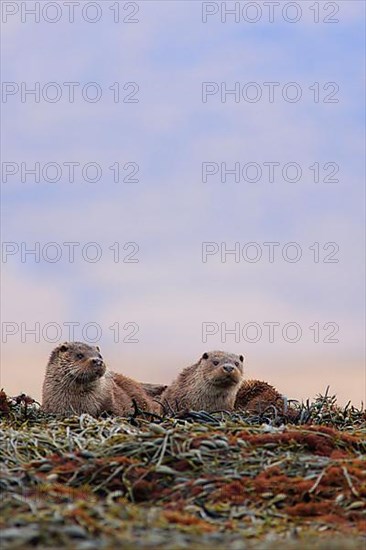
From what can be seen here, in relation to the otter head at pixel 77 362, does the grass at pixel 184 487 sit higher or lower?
lower

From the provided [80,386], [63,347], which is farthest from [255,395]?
[63,347]

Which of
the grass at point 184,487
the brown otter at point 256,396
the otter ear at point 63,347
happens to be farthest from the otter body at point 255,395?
the grass at point 184,487

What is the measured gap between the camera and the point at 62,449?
34.1ft

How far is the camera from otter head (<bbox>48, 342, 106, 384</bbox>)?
16266 millimetres

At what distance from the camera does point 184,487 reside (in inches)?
363

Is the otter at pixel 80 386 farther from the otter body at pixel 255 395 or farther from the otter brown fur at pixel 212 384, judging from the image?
the otter body at pixel 255 395

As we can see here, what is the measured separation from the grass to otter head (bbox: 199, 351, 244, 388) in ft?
19.1

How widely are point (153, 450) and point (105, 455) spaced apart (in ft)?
1.52

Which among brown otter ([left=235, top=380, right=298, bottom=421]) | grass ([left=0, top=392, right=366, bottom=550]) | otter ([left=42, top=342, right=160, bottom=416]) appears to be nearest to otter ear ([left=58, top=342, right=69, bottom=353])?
otter ([left=42, top=342, right=160, bottom=416])

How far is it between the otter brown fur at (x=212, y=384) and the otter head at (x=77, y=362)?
67.1 inches

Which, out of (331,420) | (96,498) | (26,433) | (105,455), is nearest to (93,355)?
(331,420)

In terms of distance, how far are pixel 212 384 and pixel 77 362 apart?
2.48 metres

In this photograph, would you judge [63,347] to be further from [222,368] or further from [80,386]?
[222,368]

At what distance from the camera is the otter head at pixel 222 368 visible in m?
17.4
